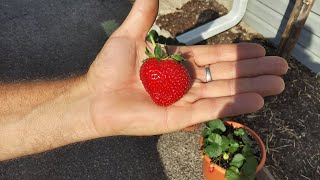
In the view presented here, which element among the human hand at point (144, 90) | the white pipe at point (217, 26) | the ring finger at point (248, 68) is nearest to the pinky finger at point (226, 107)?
the human hand at point (144, 90)

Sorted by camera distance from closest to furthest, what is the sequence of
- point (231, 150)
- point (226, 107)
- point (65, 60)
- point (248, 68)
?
point (226, 107), point (248, 68), point (231, 150), point (65, 60)

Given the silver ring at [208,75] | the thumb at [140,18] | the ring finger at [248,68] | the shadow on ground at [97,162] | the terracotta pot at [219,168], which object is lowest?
the shadow on ground at [97,162]

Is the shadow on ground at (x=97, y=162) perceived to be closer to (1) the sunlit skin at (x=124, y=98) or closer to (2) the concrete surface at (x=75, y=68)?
(2) the concrete surface at (x=75, y=68)

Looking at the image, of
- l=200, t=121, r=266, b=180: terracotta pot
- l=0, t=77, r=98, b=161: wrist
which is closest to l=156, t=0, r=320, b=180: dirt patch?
l=200, t=121, r=266, b=180: terracotta pot

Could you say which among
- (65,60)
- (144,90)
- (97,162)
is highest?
(144,90)

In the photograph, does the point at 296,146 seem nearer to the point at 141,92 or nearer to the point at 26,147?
the point at 141,92

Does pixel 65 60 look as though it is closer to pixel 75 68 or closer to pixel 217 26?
pixel 75 68

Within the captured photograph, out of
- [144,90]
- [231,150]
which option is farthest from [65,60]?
[231,150]
